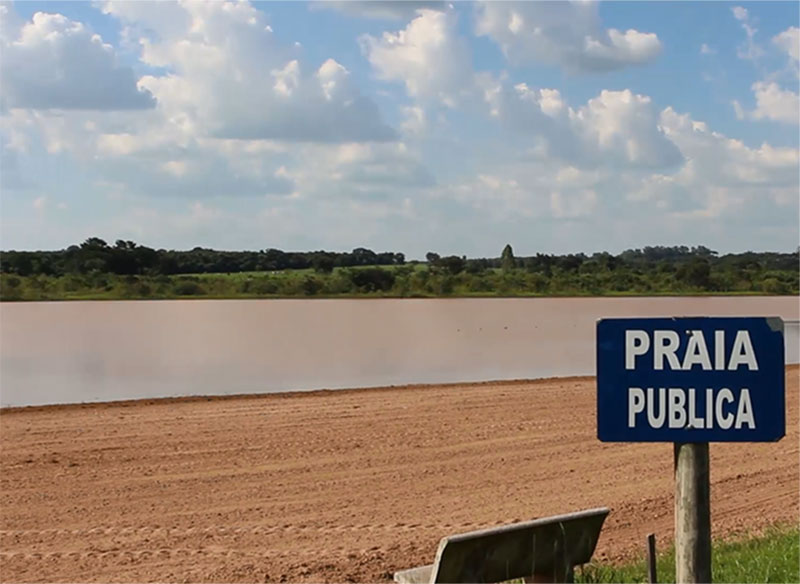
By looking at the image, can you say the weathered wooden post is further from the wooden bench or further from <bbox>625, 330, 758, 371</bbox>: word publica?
the wooden bench

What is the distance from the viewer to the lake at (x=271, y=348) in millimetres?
22891

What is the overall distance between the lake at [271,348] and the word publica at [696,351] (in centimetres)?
1331

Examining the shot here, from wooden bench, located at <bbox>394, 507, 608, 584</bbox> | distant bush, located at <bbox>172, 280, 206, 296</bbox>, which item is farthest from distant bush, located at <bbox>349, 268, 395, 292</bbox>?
wooden bench, located at <bbox>394, 507, 608, 584</bbox>

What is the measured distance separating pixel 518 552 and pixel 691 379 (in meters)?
0.87

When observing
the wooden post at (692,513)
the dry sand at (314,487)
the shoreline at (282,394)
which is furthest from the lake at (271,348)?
the wooden post at (692,513)

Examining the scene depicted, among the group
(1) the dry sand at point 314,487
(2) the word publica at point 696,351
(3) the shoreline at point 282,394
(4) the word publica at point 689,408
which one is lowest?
(3) the shoreline at point 282,394

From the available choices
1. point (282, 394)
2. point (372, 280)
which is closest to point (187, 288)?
point (372, 280)

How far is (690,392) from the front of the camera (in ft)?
11.1

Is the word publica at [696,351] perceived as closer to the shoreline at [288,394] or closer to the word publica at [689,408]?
the word publica at [689,408]

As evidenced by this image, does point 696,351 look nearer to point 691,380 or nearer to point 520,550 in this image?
point 691,380

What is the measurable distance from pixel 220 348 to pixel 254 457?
2101 cm

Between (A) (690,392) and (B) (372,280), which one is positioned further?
(B) (372,280)

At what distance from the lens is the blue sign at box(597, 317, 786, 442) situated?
11.1 ft

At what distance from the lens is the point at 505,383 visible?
22312 mm
